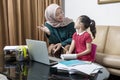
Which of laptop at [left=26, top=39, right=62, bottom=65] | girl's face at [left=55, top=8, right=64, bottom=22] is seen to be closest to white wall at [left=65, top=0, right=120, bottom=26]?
girl's face at [left=55, top=8, right=64, bottom=22]

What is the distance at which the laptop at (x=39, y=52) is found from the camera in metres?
1.45

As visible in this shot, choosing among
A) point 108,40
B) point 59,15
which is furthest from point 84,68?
point 108,40

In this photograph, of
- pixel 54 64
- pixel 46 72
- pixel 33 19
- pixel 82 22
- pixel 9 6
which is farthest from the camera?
pixel 33 19

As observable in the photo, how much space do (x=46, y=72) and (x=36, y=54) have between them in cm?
32

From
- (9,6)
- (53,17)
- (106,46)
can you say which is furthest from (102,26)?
(9,6)

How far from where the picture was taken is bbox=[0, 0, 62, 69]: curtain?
9.97 feet

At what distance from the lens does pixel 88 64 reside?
134cm

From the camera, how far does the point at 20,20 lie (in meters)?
3.15

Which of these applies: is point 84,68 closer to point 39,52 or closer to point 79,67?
point 79,67

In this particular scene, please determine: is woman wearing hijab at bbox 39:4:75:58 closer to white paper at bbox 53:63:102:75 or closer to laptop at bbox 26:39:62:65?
laptop at bbox 26:39:62:65

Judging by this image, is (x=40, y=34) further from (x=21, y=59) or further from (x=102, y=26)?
(x=21, y=59)

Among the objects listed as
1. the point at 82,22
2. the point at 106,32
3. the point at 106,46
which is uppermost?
the point at 82,22

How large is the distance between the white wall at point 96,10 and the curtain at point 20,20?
1.50 ft

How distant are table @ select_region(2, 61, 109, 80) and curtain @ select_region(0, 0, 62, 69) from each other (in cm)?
164
